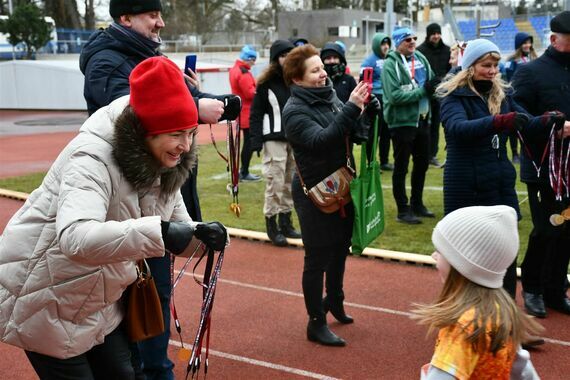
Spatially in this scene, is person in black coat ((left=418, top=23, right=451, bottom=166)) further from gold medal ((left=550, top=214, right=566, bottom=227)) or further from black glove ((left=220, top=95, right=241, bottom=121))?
black glove ((left=220, top=95, right=241, bottom=121))

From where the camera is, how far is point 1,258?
9.04 feet

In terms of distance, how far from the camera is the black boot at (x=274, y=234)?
24.4ft

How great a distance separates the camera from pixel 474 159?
468 centimetres

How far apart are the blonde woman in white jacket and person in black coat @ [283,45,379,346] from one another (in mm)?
1836

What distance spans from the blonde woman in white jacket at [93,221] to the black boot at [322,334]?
2.24 metres

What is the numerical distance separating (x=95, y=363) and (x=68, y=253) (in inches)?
28.5

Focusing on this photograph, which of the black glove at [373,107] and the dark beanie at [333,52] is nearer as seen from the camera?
the black glove at [373,107]

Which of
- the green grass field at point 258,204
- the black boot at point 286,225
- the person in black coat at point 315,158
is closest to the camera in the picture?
the person in black coat at point 315,158

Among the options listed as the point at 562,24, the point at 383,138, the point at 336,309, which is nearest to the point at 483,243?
the point at 336,309

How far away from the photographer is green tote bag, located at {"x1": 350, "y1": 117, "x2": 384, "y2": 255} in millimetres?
4684

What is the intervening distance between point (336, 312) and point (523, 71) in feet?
7.13

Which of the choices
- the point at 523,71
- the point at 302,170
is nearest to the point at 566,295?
the point at 523,71

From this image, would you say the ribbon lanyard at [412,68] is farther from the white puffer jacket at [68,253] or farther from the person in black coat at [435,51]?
the white puffer jacket at [68,253]

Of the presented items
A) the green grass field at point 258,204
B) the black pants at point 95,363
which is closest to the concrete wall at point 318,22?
the green grass field at point 258,204
